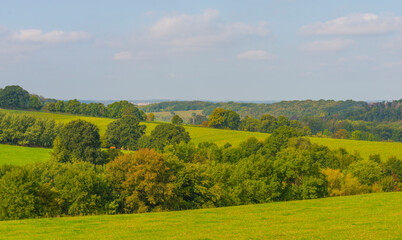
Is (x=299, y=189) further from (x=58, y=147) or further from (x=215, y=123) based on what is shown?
(x=215, y=123)

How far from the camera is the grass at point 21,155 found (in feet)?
280

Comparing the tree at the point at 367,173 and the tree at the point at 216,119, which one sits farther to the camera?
the tree at the point at 216,119

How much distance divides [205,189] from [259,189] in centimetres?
906

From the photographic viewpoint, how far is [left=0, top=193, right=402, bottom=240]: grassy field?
22.1 meters

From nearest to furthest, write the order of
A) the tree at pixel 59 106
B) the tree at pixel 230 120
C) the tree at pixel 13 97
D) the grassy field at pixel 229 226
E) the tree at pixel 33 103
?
1. the grassy field at pixel 229 226
2. the tree at pixel 13 97
3. the tree at pixel 230 120
4. the tree at pixel 33 103
5. the tree at pixel 59 106

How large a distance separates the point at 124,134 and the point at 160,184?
7826 centimetres

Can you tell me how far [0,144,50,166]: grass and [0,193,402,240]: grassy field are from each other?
6187 centimetres

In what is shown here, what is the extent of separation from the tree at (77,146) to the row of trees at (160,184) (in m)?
22.8

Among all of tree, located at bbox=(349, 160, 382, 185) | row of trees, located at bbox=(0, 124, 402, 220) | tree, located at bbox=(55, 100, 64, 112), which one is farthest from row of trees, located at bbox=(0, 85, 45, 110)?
tree, located at bbox=(349, 160, 382, 185)

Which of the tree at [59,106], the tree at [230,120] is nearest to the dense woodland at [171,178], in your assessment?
the tree at [230,120]

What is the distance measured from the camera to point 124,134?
386 ft

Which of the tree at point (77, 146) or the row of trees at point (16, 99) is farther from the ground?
the row of trees at point (16, 99)

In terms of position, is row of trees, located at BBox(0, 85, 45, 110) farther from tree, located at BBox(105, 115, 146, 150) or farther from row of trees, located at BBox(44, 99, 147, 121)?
tree, located at BBox(105, 115, 146, 150)

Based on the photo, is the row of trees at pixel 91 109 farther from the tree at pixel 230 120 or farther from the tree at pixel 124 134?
the tree at pixel 124 134
